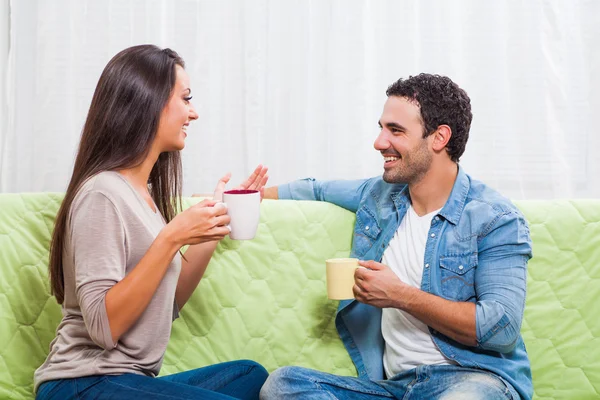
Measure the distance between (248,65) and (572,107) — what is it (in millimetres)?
1108

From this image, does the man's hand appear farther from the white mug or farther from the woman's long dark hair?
the woman's long dark hair

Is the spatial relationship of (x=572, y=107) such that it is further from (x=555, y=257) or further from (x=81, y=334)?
(x=81, y=334)

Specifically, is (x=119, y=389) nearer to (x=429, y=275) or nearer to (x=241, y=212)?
(x=241, y=212)

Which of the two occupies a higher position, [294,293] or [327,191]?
[327,191]

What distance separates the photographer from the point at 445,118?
5.95 ft

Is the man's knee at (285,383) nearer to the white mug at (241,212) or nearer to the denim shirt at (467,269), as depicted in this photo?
the denim shirt at (467,269)

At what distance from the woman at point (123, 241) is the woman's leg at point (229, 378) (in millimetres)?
188

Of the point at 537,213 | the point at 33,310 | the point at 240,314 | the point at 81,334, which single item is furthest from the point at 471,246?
the point at 33,310

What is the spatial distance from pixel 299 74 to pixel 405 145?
67 cm

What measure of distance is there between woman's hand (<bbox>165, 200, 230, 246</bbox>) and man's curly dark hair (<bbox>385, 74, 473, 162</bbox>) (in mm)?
628

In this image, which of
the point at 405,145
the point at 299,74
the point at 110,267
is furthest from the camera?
the point at 299,74

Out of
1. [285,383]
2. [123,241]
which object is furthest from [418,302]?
[123,241]

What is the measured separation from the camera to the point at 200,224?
1.40m

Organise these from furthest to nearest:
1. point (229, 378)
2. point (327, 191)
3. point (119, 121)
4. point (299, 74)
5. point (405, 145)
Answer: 1. point (299, 74)
2. point (327, 191)
3. point (405, 145)
4. point (229, 378)
5. point (119, 121)
